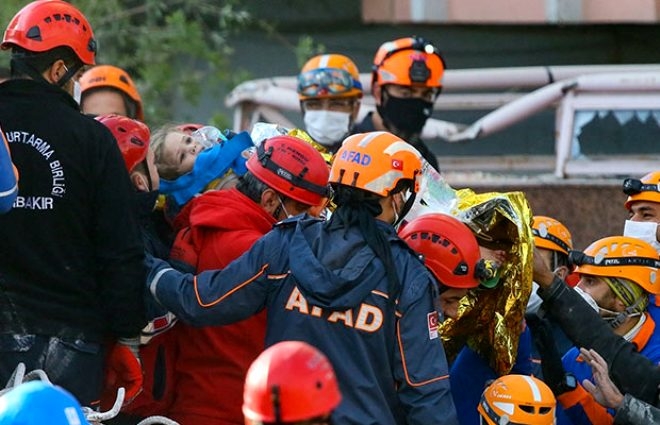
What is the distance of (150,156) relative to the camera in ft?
21.2

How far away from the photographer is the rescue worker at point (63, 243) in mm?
5797

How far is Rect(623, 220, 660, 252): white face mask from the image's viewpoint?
7965 mm

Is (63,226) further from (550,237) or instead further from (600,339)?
(550,237)

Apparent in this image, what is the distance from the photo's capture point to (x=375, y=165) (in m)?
5.83

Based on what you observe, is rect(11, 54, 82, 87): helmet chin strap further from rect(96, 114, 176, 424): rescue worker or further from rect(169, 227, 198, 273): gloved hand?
rect(169, 227, 198, 273): gloved hand

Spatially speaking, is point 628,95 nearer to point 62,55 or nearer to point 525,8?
point 525,8

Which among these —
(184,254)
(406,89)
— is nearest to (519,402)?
(184,254)

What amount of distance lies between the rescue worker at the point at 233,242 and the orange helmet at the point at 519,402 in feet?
3.21

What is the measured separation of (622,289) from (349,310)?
200cm

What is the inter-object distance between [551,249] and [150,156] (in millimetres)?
2276

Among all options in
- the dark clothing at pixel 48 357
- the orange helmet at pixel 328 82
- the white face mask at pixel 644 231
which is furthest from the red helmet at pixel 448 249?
the orange helmet at pixel 328 82

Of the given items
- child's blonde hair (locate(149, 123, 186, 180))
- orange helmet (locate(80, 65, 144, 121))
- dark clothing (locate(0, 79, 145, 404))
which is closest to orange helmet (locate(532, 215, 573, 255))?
child's blonde hair (locate(149, 123, 186, 180))

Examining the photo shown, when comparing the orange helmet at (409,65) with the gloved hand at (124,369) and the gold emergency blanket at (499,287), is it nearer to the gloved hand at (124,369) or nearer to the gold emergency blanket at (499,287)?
the gold emergency blanket at (499,287)

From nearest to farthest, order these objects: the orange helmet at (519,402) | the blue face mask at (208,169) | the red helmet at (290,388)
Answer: the red helmet at (290,388)
the orange helmet at (519,402)
the blue face mask at (208,169)
